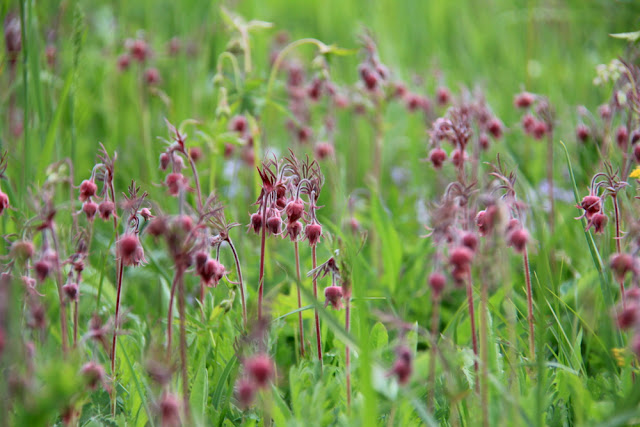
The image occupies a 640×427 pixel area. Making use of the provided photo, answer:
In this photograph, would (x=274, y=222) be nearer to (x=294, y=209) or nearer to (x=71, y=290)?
(x=294, y=209)

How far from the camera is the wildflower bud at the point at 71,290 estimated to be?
7.43 ft

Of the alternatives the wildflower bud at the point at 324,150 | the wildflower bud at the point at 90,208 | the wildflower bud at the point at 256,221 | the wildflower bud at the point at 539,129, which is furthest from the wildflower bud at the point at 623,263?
the wildflower bud at the point at 324,150

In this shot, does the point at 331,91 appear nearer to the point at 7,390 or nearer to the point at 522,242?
the point at 522,242

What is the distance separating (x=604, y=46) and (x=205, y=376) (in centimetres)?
646

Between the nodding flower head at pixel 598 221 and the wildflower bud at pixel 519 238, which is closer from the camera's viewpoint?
the wildflower bud at pixel 519 238

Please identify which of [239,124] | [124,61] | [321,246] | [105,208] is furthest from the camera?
[124,61]

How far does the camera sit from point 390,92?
477cm

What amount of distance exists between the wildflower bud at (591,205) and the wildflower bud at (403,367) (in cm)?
Answer: 112

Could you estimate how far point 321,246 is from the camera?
373cm

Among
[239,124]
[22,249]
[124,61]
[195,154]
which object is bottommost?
[22,249]

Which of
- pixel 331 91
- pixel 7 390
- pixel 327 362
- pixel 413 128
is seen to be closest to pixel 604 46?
pixel 413 128

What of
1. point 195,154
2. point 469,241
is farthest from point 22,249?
point 195,154

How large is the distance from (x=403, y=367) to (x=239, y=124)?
2.99 m

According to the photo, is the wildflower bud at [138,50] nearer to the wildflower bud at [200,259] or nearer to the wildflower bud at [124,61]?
the wildflower bud at [124,61]
